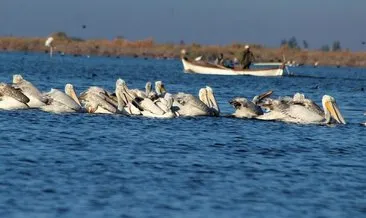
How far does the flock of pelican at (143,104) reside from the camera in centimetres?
2009

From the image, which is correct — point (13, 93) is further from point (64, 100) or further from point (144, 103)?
point (144, 103)

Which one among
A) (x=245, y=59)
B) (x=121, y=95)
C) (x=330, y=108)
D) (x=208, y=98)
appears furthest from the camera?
(x=245, y=59)

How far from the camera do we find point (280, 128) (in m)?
19.2

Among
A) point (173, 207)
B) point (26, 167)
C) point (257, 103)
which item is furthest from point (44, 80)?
point (173, 207)

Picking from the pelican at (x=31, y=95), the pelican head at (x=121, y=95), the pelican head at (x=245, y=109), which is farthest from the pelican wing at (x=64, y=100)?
the pelican head at (x=245, y=109)

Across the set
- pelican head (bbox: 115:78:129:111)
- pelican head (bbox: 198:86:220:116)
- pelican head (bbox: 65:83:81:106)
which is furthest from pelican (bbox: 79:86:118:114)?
pelican head (bbox: 198:86:220:116)

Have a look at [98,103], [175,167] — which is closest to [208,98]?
[98,103]

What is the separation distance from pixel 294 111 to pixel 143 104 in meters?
2.76

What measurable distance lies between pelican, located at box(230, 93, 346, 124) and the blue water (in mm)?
431

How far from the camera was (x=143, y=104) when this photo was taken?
20219 mm

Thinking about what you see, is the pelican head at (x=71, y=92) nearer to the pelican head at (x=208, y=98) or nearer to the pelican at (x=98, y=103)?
the pelican at (x=98, y=103)

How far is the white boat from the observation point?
161 feet

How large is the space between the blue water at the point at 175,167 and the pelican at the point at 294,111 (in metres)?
0.43

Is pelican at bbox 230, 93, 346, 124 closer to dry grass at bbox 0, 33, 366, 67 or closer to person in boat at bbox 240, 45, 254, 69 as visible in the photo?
person in boat at bbox 240, 45, 254, 69
